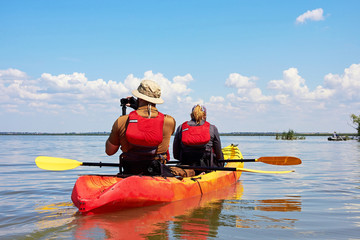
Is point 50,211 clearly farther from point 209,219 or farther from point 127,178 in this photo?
point 209,219

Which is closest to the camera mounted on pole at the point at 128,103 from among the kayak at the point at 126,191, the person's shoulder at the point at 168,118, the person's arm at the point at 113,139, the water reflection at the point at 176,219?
the person's arm at the point at 113,139

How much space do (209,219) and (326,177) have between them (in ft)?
21.4

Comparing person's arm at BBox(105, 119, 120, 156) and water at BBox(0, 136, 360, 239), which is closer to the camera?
water at BBox(0, 136, 360, 239)

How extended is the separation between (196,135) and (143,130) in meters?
1.99

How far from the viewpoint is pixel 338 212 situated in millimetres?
5699

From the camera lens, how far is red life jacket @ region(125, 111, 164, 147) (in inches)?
212

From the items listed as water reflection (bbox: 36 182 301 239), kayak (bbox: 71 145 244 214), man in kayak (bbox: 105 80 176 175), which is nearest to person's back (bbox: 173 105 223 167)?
kayak (bbox: 71 145 244 214)

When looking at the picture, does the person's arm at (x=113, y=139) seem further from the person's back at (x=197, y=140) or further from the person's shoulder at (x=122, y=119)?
the person's back at (x=197, y=140)

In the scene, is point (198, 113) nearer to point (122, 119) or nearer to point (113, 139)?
point (122, 119)

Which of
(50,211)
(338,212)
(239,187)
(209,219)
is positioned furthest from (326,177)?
(50,211)

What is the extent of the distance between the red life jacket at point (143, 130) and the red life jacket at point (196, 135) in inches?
69.6

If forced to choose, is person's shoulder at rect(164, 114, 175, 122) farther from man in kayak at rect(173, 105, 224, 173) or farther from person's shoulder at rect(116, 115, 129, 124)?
man in kayak at rect(173, 105, 224, 173)

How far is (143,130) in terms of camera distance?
17.7 ft

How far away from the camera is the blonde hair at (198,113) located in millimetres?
7250
